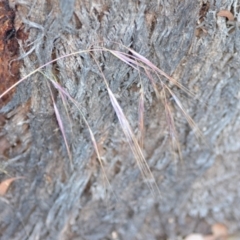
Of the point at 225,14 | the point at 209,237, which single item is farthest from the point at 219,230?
the point at 225,14

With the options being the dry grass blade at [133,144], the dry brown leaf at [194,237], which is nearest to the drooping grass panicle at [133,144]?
the dry grass blade at [133,144]

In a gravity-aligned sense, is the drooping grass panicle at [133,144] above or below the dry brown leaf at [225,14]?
below

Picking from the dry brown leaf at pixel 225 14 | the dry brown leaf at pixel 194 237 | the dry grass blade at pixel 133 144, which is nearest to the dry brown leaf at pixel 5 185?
the dry grass blade at pixel 133 144

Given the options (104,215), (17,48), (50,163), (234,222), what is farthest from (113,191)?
(17,48)

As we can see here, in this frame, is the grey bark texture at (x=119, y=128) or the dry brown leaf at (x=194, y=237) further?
the dry brown leaf at (x=194, y=237)

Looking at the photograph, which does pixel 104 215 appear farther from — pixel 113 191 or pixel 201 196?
pixel 201 196

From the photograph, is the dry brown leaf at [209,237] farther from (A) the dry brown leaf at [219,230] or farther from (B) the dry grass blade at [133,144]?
(B) the dry grass blade at [133,144]

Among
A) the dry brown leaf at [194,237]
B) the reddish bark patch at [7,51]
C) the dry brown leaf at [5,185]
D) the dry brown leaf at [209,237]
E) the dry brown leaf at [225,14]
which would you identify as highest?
the reddish bark patch at [7,51]
